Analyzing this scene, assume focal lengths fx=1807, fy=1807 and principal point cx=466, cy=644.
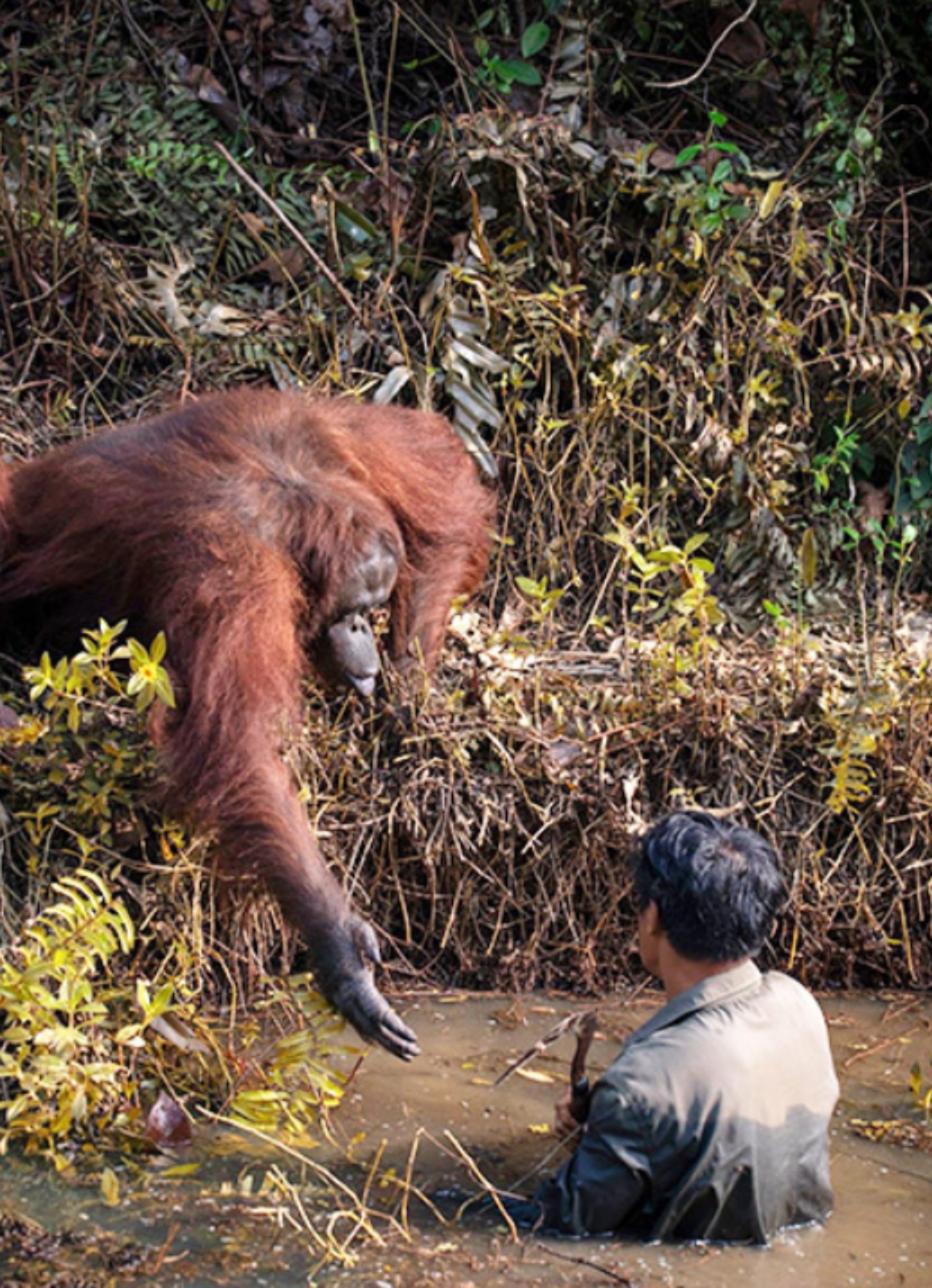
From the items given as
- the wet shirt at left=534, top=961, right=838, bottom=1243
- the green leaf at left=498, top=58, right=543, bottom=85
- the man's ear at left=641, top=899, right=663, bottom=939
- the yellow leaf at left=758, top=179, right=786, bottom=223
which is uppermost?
the green leaf at left=498, top=58, right=543, bottom=85

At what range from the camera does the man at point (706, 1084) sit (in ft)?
9.99

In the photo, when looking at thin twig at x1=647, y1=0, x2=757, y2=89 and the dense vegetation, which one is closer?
the dense vegetation

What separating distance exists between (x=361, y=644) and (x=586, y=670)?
94cm

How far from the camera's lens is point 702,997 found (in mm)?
3145

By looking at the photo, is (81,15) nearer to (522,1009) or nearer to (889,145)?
(889,145)

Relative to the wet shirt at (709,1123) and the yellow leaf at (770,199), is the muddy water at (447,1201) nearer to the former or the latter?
the wet shirt at (709,1123)

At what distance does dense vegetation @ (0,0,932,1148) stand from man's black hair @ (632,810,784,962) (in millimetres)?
1248

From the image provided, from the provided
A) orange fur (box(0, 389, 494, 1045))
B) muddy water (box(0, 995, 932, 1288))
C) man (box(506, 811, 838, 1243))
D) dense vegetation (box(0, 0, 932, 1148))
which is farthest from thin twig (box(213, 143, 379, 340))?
man (box(506, 811, 838, 1243))

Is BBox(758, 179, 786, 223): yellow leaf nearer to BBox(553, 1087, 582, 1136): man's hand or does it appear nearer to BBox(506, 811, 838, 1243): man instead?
BBox(506, 811, 838, 1243): man

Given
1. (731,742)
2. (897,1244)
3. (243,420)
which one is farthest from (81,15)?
(897,1244)

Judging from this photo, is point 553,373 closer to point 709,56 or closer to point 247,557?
point 709,56

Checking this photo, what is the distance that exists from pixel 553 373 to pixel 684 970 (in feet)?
9.70

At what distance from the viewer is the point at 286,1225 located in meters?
3.30

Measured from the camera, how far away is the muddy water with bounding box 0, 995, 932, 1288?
3107 mm
